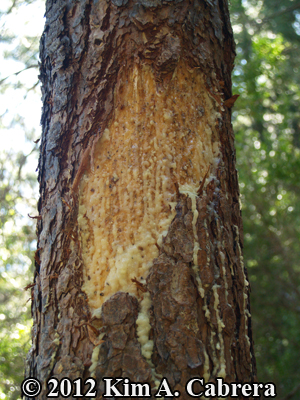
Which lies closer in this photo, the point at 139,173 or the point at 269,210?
the point at 139,173

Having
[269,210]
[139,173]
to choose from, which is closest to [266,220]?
[269,210]

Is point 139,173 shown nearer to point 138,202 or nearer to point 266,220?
point 138,202

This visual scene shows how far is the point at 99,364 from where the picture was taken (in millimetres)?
904

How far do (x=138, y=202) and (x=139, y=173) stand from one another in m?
0.09

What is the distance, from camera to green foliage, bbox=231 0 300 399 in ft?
15.6

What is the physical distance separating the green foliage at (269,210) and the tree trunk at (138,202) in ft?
11.7

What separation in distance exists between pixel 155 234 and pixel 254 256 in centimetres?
494

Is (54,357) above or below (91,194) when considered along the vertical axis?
below

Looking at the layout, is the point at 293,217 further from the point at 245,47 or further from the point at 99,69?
the point at 99,69

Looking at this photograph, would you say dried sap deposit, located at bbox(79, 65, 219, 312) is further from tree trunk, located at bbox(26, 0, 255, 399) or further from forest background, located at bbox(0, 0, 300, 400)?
forest background, located at bbox(0, 0, 300, 400)

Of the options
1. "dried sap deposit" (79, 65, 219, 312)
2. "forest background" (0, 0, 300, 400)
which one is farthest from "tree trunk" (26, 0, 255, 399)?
"forest background" (0, 0, 300, 400)

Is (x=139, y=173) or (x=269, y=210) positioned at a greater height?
(x=269, y=210)

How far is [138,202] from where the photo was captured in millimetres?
1055

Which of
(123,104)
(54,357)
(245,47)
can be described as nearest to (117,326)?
(54,357)
